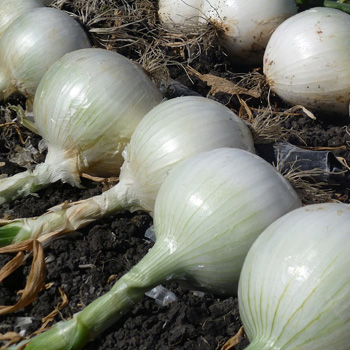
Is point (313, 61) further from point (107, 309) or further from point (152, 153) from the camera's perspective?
point (107, 309)

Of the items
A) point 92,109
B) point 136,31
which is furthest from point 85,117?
point 136,31

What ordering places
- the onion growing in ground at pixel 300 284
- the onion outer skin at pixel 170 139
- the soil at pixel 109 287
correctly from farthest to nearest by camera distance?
1. the onion outer skin at pixel 170 139
2. the soil at pixel 109 287
3. the onion growing in ground at pixel 300 284

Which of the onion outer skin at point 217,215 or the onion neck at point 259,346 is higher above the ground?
the onion outer skin at point 217,215

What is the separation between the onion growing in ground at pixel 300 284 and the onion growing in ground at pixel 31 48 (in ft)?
4.83

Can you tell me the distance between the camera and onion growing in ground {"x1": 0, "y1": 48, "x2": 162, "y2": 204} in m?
2.24

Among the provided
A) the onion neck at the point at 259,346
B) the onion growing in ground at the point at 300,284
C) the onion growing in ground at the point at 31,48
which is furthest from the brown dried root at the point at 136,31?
the onion neck at the point at 259,346

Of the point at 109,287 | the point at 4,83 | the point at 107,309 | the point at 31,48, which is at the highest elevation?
the point at 31,48

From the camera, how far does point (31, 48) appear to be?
2.64 metres

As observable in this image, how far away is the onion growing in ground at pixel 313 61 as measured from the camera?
2.68m

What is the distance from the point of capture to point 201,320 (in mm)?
1812

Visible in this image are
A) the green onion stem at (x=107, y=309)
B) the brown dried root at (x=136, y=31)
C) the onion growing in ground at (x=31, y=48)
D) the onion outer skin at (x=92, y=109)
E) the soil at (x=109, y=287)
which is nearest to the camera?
the green onion stem at (x=107, y=309)

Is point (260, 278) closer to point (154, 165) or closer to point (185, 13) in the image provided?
point (154, 165)

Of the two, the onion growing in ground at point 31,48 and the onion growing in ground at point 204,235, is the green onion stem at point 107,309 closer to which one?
the onion growing in ground at point 204,235

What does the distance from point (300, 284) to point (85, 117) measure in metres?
1.11
